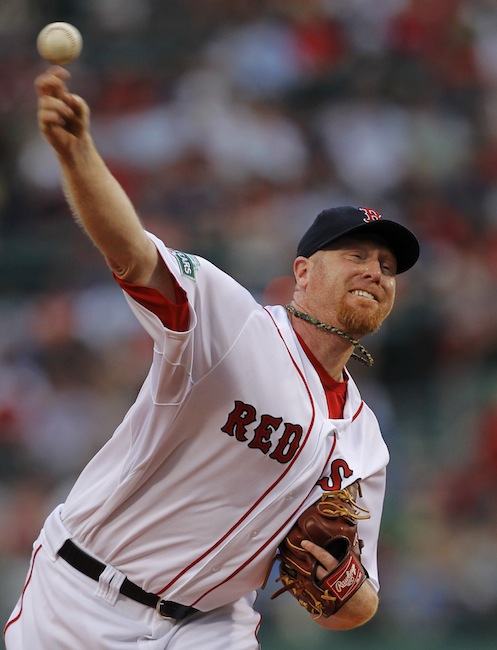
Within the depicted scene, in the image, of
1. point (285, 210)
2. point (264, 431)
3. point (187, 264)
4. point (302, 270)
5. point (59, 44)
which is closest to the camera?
point (59, 44)

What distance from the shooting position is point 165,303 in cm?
227

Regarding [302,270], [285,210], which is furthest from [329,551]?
[285,210]

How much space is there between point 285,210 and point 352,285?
391 centimetres

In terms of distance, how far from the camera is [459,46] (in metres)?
7.58

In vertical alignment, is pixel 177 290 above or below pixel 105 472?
above

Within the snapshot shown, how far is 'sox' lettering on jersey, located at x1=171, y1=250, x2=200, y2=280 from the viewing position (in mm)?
2332

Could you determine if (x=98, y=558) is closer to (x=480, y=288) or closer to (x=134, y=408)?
(x=134, y=408)

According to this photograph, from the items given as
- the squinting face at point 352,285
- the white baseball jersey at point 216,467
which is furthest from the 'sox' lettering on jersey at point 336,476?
the squinting face at point 352,285

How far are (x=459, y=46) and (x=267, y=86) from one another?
4.67 ft

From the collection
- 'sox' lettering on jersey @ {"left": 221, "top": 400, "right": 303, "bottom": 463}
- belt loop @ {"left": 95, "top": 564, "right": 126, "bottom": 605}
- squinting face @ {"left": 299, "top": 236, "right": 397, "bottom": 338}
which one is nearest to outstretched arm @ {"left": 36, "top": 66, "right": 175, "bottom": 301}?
'sox' lettering on jersey @ {"left": 221, "top": 400, "right": 303, "bottom": 463}

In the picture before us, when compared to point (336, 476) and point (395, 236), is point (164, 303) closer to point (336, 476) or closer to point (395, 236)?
point (336, 476)

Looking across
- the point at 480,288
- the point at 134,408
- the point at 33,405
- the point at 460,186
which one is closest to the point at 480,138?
the point at 460,186

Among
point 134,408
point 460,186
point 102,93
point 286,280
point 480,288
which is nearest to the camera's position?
point 134,408

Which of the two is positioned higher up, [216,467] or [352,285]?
[352,285]
